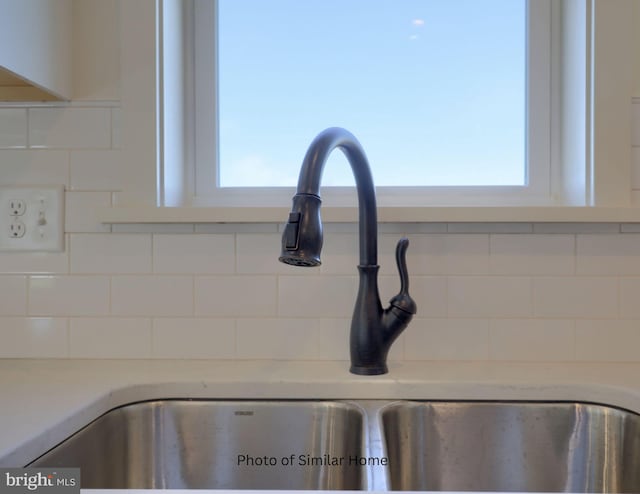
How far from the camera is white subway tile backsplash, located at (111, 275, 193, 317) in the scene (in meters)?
1.03

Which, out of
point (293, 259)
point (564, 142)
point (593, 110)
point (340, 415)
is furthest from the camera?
point (564, 142)

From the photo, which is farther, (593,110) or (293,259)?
(593,110)

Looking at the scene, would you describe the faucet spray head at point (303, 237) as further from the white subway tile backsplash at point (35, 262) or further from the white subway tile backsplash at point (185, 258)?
the white subway tile backsplash at point (35, 262)

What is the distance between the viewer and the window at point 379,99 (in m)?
1.16

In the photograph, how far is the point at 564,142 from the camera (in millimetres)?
1112

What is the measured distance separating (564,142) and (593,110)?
0.42 feet

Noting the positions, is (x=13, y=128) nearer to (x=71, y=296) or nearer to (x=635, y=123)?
(x=71, y=296)

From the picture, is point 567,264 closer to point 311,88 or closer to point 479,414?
point 479,414

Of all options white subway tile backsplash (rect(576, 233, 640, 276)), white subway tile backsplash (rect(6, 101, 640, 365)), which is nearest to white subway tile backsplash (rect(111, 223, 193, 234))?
white subway tile backsplash (rect(6, 101, 640, 365))

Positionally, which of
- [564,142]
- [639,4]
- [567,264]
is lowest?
[567,264]

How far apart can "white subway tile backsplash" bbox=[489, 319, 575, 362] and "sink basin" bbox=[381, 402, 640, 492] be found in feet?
0.50

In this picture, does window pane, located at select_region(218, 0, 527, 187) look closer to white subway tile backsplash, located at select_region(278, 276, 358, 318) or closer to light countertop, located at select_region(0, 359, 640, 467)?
white subway tile backsplash, located at select_region(278, 276, 358, 318)

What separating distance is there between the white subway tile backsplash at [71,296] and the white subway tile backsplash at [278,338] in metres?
0.28

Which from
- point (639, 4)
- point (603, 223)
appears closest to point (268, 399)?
point (603, 223)
